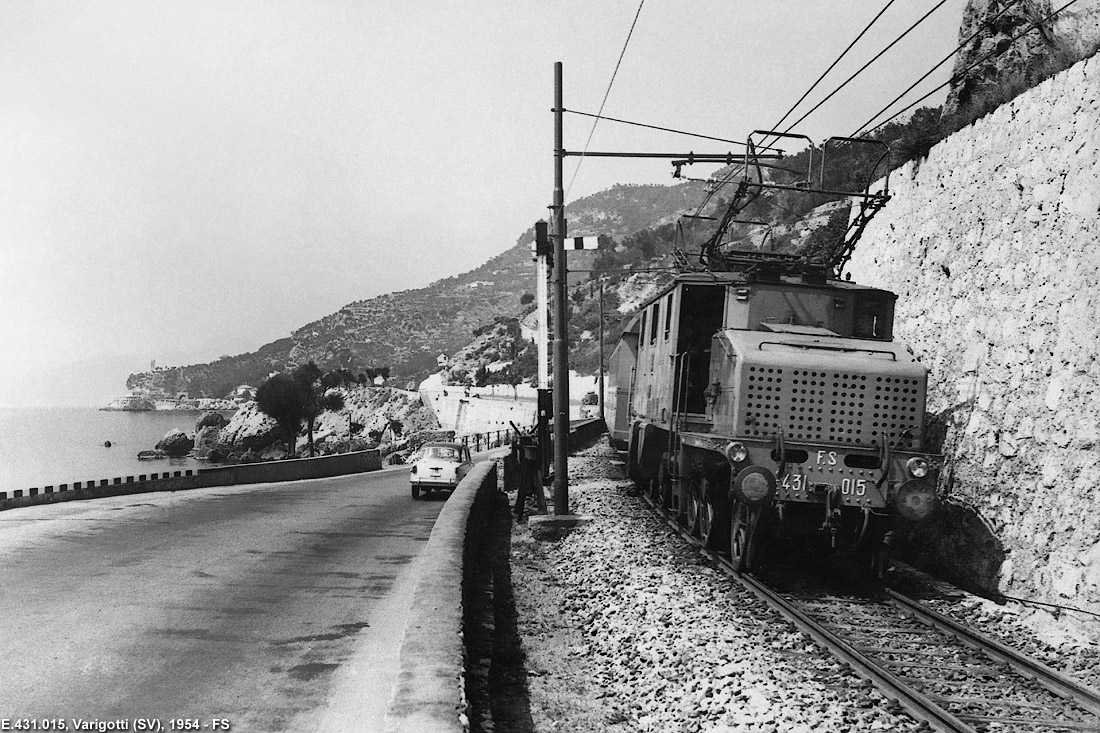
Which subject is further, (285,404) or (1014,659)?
(285,404)

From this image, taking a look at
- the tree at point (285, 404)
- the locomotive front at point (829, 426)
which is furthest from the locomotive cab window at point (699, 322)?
the tree at point (285, 404)

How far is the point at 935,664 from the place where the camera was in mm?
7102

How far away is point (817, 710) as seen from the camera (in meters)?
5.98

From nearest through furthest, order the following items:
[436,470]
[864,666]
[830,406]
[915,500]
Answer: [864,666], [915,500], [830,406], [436,470]

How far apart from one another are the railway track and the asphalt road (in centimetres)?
375

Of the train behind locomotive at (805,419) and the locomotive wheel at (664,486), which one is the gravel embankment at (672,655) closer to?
the train behind locomotive at (805,419)

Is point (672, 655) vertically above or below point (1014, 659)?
below

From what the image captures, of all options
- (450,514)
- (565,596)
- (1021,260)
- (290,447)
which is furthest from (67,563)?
(290,447)

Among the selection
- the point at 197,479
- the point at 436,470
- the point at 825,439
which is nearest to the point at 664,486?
the point at 825,439

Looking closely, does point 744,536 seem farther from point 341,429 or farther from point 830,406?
point 341,429

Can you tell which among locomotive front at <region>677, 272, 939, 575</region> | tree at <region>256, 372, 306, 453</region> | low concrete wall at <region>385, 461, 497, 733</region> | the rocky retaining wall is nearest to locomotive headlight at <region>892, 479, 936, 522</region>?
locomotive front at <region>677, 272, 939, 575</region>

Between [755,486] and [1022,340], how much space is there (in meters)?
4.24

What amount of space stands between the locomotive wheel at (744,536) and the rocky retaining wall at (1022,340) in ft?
9.05

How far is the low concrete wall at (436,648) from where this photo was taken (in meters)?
4.57
